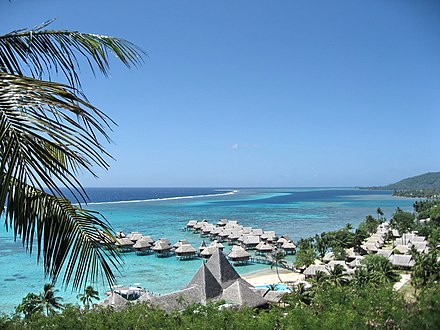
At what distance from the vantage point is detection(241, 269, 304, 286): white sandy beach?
68.4ft

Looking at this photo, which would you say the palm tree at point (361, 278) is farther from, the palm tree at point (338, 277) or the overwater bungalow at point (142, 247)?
the overwater bungalow at point (142, 247)

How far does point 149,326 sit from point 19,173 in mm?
9472

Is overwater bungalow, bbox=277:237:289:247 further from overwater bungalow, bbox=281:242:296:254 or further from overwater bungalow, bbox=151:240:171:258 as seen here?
overwater bungalow, bbox=151:240:171:258

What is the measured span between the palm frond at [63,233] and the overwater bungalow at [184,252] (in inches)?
1019

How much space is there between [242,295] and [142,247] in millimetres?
16535

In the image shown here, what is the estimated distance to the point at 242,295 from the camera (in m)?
15.0

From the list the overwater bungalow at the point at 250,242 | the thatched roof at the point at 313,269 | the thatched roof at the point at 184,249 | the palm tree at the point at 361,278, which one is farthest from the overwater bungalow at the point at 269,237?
the palm tree at the point at 361,278

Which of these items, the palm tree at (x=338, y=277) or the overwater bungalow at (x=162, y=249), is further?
the overwater bungalow at (x=162, y=249)

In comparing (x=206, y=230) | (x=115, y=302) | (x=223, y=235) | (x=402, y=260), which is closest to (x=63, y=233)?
(x=115, y=302)

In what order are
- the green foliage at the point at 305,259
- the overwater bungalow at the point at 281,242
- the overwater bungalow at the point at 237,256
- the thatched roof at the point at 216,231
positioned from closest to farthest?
the green foliage at the point at 305,259, the overwater bungalow at the point at 237,256, the overwater bungalow at the point at 281,242, the thatched roof at the point at 216,231

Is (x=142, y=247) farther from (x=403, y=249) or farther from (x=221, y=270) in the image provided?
(x=403, y=249)

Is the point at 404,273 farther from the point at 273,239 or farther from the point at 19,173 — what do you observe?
the point at 19,173

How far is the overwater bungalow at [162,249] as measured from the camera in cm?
2836

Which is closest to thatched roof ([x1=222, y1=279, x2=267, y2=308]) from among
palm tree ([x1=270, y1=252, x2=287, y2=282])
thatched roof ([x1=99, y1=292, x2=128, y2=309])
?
thatched roof ([x1=99, y1=292, x2=128, y2=309])
